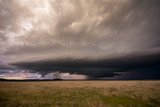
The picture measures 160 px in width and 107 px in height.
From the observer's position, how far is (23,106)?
751 inches

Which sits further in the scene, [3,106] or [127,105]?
[127,105]

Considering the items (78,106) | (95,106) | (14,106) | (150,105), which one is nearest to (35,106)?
(14,106)

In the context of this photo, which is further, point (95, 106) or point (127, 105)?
point (127, 105)

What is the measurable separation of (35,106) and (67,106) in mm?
3591

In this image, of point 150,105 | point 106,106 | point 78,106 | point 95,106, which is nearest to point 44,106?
point 78,106

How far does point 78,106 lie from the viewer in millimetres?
19406

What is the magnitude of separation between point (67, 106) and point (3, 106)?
6870 millimetres

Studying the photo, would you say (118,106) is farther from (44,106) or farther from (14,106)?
(14,106)

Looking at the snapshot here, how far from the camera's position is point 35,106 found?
1934 centimetres

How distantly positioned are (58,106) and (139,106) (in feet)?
29.7

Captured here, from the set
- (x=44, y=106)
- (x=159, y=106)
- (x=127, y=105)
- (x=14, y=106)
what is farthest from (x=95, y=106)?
(x=14, y=106)

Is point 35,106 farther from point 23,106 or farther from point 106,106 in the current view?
point 106,106

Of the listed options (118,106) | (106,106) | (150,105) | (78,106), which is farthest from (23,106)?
(150,105)

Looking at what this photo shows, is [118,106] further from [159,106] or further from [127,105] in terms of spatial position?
[159,106]
